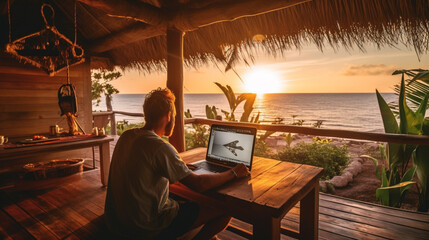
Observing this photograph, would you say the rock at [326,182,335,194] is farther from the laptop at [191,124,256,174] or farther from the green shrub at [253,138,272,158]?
the laptop at [191,124,256,174]

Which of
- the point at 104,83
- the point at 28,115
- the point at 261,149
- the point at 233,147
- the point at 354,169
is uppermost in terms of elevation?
the point at 104,83

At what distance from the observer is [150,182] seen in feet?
4.03

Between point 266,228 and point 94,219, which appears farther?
point 94,219

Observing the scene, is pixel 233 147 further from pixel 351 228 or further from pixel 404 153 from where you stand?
pixel 404 153

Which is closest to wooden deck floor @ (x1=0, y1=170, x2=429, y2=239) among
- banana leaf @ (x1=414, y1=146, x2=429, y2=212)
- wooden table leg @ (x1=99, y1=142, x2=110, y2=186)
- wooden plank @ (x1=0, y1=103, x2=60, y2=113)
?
wooden table leg @ (x1=99, y1=142, x2=110, y2=186)

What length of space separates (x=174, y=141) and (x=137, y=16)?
5.69 feet

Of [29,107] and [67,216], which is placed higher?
[29,107]

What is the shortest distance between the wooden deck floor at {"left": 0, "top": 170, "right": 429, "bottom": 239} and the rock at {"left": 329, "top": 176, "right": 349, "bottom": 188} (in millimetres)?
2669

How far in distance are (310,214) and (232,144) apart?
2.49 ft

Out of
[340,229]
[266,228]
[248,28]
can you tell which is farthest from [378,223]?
[248,28]

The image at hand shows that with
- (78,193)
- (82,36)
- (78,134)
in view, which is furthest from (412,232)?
(82,36)

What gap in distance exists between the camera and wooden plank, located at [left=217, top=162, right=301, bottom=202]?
1238 mm

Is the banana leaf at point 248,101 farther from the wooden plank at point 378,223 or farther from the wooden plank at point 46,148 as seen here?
the wooden plank at point 46,148

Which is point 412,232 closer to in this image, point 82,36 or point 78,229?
point 78,229
